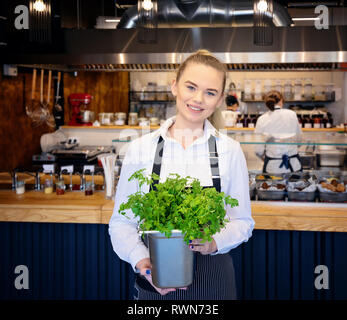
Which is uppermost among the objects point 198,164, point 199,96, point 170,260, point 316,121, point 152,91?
point 152,91

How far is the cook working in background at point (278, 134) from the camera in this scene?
15.1 feet

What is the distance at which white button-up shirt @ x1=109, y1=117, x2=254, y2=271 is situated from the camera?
1663 millimetres

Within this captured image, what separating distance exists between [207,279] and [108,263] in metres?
1.29

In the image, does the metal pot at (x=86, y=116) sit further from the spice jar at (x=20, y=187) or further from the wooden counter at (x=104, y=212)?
the wooden counter at (x=104, y=212)

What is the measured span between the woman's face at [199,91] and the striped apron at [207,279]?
172 mm

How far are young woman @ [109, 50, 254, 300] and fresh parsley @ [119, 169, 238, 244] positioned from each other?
320 millimetres

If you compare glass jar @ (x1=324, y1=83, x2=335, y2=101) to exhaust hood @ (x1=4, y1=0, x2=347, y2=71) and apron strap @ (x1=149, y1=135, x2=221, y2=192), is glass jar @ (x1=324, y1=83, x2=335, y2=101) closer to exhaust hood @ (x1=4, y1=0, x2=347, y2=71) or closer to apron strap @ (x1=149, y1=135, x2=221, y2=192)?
exhaust hood @ (x1=4, y1=0, x2=347, y2=71)

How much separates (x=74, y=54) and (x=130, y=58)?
50 centimetres

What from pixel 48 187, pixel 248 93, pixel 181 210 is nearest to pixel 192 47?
pixel 48 187

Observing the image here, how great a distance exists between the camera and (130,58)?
3.83m

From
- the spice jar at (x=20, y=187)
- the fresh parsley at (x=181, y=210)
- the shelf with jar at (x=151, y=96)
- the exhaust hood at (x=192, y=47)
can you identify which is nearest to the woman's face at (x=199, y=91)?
the fresh parsley at (x=181, y=210)

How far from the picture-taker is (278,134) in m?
5.11

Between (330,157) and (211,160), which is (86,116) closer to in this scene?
(330,157)

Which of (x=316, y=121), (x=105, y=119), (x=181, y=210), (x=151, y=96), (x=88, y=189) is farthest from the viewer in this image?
(x=151, y=96)
